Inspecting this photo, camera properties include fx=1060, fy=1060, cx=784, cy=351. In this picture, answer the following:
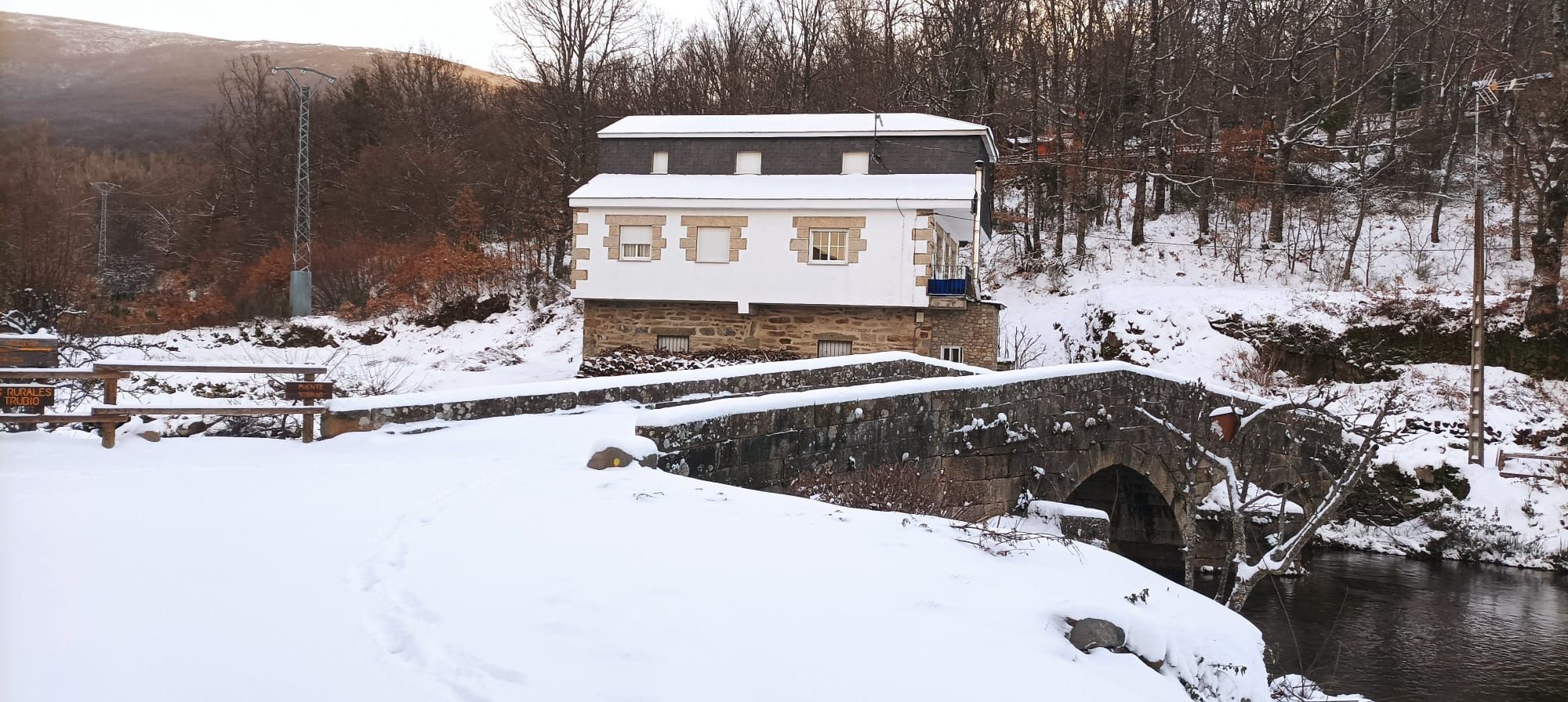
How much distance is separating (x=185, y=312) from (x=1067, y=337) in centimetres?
2512

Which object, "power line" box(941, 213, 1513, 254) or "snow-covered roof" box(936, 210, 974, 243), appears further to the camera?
"power line" box(941, 213, 1513, 254)

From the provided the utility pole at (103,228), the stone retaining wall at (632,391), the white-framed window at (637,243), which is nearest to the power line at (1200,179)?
the white-framed window at (637,243)

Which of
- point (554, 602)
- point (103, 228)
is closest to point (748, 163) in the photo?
point (554, 602)

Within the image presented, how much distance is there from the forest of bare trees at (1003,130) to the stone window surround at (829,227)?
8673 mm

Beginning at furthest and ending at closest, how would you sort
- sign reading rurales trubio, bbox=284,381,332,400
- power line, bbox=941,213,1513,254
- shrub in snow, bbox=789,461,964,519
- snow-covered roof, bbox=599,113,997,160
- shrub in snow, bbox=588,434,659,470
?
power line, bbox=941,213,1513,254, snow-covered roof, bbox=599,113,997,160, sign reading rurales trubio, bbox=284,381,332,400, shrub in snow, bbox=789,461,964,519, shrub in snow, bbox=588,434,659,470

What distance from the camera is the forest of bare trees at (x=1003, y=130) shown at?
29.7 meters

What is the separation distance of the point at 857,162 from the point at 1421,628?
15025 mm

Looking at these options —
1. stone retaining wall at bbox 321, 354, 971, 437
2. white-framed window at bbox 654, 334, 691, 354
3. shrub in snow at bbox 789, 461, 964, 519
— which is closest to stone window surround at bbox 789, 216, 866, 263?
white-framed window at bbox 654, 334, 691, 354

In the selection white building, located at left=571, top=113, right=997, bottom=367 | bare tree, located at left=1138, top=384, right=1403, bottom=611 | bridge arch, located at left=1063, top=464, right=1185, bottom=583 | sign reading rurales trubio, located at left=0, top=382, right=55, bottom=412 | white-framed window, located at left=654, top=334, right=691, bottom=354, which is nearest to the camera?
bare tree, located at left=1138, top=384, right=1403, bottom=611

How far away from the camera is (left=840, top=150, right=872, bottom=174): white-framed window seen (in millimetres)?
24266

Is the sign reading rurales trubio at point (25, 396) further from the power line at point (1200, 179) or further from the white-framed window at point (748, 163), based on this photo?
the power line at point (1200, 179)

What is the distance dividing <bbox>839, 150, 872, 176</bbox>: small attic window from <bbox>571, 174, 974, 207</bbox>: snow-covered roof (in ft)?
0.95

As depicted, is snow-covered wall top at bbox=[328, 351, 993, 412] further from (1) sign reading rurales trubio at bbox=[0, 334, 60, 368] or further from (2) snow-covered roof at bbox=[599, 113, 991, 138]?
(2) snow-covered roof at bbox=[599, 113, 991, 138]

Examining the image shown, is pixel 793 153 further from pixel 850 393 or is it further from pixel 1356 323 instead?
pixel 850 393
